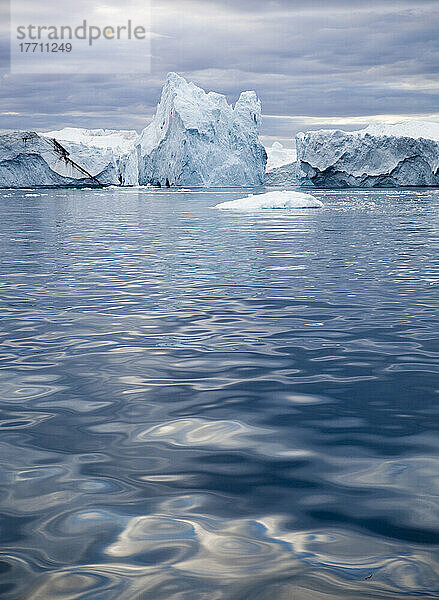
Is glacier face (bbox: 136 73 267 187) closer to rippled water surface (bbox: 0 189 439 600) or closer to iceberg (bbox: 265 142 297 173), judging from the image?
rippled water surface (bbox: 0 189 439 600)

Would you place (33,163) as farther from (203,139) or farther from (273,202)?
(273,202)

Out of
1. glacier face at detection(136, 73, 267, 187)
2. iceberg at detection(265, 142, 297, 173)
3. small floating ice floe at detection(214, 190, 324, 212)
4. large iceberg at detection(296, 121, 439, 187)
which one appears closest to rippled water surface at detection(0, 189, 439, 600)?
small floating ice floe at detection(214, 190, 324, 212)

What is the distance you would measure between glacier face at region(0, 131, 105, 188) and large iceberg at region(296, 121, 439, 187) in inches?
939

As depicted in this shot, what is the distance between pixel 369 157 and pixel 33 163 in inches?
1278

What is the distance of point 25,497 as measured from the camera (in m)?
2.91

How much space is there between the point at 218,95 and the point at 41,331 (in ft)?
236

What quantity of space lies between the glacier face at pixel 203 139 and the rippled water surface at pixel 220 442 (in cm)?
6466

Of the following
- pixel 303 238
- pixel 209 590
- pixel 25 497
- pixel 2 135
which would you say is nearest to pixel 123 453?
pixel 25 497

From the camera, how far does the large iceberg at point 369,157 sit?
65.7 m

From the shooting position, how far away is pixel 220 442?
3574 mm

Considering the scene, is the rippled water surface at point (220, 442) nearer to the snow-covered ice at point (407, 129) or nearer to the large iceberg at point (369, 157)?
the large iceberg at point (369, 157)

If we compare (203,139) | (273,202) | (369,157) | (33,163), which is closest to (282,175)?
(203,139)

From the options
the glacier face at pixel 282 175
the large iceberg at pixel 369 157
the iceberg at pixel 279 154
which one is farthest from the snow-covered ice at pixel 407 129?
the iceberg at pixel 279 154

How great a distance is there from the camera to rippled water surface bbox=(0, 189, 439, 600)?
2.34 metres
